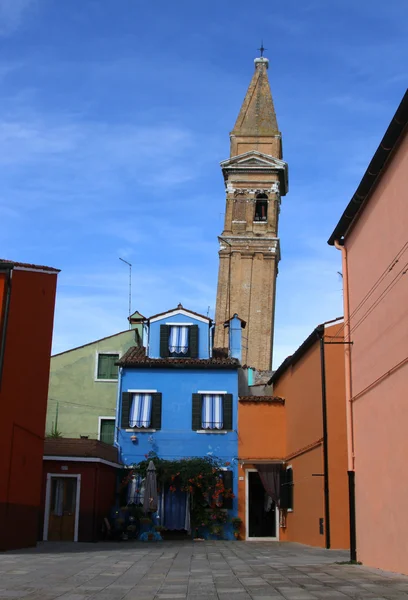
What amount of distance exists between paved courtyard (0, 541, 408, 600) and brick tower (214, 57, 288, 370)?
3109 centimetres

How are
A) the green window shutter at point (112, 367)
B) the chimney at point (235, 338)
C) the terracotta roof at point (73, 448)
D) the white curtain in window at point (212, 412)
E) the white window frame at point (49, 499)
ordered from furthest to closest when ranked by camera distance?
the green window shutter at point (112, 367) < the chimney at point (235, 338) < the white curtain in window at point (212, 412) < the terracotta roof at point (73, 448) < the white window frame at point (49, 499)

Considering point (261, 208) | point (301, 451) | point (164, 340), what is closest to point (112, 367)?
point (164, 340)

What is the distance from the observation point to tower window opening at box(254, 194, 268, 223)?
49.2 meters

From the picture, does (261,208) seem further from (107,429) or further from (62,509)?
(62,509)

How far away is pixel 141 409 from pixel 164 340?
2793 millimetres

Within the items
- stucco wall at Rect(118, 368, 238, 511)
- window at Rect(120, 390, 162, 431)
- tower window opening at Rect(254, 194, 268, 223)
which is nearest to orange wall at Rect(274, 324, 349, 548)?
stucco wall at Rect(118, 368, 238, 511)

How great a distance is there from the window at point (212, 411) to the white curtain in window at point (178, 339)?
2.02 m

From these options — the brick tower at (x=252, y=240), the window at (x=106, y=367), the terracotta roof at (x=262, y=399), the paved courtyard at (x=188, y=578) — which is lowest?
the paved courtyard at (x=188, y=578)

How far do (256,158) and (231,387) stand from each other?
86.1ft

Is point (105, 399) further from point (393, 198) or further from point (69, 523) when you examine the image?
point (393, 198)

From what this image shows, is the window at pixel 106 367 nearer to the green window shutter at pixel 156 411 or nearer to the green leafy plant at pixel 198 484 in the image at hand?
the green window shutter at pixel 156 411

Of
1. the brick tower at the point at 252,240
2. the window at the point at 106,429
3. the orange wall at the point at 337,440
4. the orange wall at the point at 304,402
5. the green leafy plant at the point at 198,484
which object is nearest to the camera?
the orange wall at the point at 337,440

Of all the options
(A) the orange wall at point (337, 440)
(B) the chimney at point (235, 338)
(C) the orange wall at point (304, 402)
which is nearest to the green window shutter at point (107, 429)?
(B) the chimney at point (235, 338)

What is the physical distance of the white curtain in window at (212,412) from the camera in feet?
84.5
